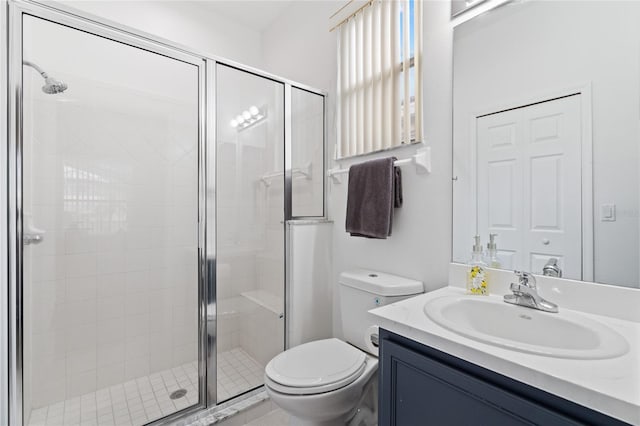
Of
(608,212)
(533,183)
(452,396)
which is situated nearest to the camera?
(452,396)

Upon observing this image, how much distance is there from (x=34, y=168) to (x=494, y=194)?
1903 millimetres

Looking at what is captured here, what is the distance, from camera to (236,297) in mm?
1763

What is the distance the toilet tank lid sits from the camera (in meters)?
1.35

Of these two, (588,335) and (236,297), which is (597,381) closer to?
(588,335)

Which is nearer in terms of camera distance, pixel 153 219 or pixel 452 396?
pixel 452 396

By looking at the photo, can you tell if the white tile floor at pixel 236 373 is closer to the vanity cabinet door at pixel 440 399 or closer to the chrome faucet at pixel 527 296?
the vanity cabinet door at pixel 440 399

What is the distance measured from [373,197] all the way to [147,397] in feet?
5.36

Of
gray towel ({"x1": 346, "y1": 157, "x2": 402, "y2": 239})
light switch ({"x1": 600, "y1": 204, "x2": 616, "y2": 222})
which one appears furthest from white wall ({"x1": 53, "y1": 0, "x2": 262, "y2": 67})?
light switch ({"x1": 600, "y1": 204, "x2": 616, "y2": 222})

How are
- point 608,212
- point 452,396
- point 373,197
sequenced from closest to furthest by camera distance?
point 452,396 < point 608,212 < point 373,197

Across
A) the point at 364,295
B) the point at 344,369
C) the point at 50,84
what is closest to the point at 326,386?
the point at 344,369

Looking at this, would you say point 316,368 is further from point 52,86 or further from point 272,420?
point 52,86

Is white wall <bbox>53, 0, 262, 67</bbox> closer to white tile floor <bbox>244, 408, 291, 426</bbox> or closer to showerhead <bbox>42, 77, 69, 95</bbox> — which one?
showerhead <bbox>42, 77, 69, 95</bbox>

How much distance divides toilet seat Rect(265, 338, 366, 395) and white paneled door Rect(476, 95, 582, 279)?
0.74 m

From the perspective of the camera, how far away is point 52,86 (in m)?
1.36
